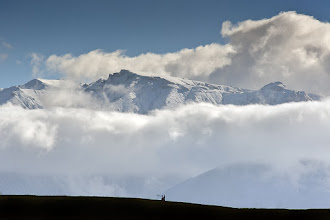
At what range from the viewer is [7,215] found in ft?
230

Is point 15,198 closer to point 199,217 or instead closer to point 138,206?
point 138,206

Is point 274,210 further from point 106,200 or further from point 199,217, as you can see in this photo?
point 106,200

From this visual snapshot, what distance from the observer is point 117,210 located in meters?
73.6

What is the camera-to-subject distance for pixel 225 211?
74.6 m

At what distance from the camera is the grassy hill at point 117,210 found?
71.6 m

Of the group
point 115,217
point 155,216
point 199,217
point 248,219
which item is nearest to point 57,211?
point 115,217

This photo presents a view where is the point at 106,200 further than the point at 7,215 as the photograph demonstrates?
Yes

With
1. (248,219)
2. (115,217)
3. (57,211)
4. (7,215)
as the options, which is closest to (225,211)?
(248,219)

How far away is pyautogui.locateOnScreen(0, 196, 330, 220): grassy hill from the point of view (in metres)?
71.6

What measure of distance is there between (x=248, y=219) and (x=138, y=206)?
48.0 ft

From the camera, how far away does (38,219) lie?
69.9 meters

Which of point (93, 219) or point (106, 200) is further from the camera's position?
point (106, 200)

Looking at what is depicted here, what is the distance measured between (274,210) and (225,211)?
22.5ft

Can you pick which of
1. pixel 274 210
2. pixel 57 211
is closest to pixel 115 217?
pixel 57 211
